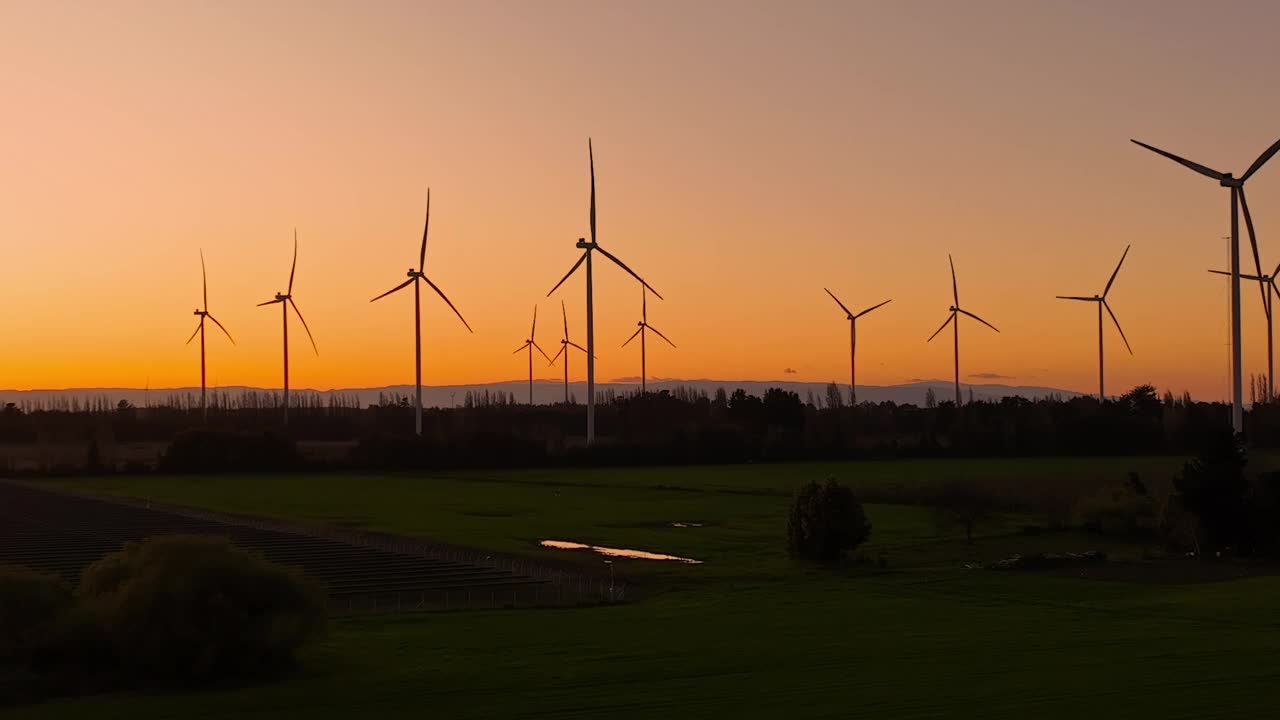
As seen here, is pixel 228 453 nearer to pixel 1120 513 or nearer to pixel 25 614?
pixel 1120 513

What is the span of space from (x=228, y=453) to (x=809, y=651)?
12828 cm

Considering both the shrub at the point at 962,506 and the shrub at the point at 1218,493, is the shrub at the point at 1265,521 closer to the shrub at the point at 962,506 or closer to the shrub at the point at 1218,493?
the shrub at the point at 1218,493

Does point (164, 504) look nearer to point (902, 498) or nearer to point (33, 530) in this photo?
point (33, 530)

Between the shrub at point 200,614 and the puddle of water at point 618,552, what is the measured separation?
32104 millimetres

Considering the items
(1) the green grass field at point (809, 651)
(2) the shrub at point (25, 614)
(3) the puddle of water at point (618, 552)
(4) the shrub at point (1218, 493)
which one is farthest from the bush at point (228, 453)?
(2) the shrub at point (25, 614)

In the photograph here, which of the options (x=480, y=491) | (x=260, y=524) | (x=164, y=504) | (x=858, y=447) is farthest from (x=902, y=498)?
(x=858, y=447)

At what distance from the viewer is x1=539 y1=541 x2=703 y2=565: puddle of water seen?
221ft

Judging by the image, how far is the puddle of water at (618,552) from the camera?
221ft

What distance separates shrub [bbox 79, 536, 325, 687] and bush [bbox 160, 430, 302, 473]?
122m

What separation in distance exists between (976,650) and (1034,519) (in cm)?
5447

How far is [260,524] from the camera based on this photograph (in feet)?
275

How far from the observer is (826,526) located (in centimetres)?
6500

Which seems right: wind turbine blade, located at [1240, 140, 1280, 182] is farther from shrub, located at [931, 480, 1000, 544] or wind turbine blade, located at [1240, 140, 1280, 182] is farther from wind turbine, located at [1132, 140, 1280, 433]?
shrub, located at [931, 480, 1000, 544]

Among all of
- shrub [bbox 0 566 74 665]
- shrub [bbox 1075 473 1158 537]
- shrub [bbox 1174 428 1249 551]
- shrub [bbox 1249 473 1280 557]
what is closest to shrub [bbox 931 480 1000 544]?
shrub [bbox 1075 473 1158 537]
